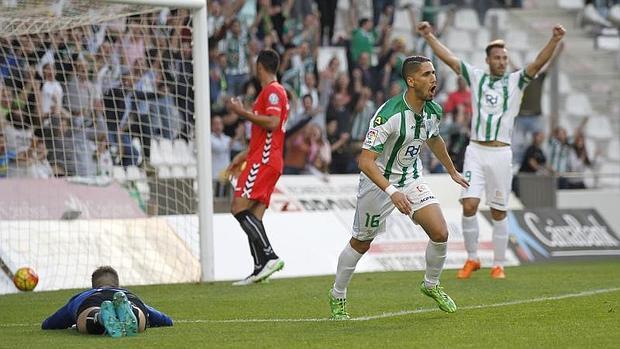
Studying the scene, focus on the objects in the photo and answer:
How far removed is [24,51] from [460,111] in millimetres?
10126

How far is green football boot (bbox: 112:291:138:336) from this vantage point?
8547 mm

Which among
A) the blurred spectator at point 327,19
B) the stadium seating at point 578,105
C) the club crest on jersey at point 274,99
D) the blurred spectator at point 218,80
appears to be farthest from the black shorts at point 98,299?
the stadium seating at point 578,105

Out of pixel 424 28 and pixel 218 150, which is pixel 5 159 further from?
pixel 424 28

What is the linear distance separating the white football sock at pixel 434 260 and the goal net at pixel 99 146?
18.5 ft

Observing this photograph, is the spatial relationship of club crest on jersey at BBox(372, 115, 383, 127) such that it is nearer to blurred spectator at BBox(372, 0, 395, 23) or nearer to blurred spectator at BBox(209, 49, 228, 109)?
blurred spectator at BBox(209, 49, 228, 109)

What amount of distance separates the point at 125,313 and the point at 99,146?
7968mm

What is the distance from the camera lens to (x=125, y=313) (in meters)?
8.64

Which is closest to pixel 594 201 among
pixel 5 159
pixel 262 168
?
pixel 262 168

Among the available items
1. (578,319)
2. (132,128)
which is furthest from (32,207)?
(578,319)

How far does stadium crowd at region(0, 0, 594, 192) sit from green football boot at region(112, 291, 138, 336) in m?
7.31

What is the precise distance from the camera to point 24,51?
15906mm

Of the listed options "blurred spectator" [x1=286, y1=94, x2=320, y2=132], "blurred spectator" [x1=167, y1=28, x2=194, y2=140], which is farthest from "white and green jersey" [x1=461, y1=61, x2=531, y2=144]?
"blurred spectator" [x1=286, y1=94, x2=320, y2=132]

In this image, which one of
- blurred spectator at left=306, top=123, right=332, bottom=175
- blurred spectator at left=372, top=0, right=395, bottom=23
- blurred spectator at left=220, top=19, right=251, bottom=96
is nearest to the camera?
blurred spectator at left=306, top=123, right=332, bottom=175

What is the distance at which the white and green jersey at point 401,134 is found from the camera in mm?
9531
